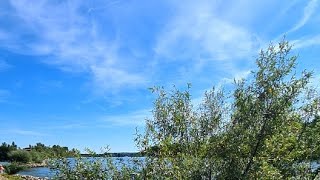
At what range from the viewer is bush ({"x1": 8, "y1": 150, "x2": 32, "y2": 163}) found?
9125cm

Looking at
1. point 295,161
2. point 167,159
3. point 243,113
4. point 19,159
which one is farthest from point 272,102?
point 19,159

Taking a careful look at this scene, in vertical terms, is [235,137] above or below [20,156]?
below

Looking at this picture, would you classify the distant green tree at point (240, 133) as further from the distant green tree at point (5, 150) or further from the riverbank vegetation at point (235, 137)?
the distant green tree at point (5, 150)

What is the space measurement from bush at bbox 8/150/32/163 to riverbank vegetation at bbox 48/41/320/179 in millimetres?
87270

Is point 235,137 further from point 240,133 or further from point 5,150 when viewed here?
point 5,150

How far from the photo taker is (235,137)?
8.32 meters

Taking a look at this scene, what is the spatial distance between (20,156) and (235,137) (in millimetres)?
90767

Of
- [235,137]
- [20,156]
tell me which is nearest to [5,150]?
[20,156]

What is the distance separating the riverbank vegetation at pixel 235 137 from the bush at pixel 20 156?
8727cm

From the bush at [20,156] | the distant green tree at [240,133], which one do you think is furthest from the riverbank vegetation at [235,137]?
the bush at [20,156]

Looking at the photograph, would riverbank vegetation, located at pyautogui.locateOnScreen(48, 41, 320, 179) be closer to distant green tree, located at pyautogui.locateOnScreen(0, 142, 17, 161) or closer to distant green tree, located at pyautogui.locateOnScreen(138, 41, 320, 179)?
distant green tree, located at pyautogui.locateOnScreen(138, 41, 320, 179)

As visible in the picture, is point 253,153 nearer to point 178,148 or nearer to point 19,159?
point 178,148

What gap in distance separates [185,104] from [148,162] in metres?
1.56

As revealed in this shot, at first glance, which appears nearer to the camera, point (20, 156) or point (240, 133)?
point (240, 133)
